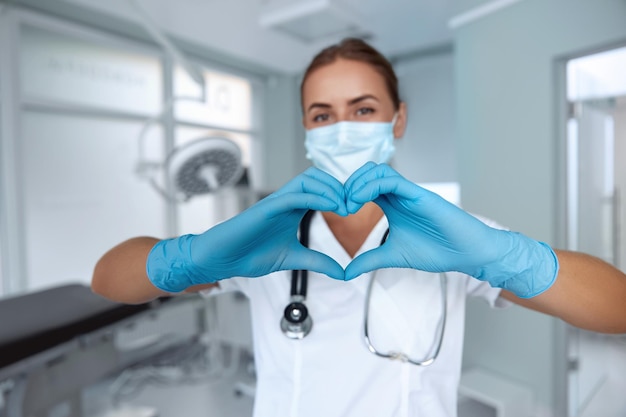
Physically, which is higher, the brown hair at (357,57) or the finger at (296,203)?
the brown hair at (357,57)

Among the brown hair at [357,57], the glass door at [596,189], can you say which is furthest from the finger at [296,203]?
the glass door at [596,189]

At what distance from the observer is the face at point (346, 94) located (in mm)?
761

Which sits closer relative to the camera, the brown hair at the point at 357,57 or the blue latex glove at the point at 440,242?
the blue latex glove at the point at 440,242

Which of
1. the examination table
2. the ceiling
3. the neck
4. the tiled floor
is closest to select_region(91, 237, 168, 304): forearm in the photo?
the neck

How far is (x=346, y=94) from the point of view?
0.76 meters

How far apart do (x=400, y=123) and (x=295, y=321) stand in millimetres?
509

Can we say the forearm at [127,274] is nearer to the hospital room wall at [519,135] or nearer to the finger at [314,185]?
the finger at [314,185]

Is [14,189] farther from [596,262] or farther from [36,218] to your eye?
[596,262]

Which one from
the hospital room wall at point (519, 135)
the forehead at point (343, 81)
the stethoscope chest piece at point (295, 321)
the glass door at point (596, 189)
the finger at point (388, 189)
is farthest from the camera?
the hospital room wall at point (519, 135)

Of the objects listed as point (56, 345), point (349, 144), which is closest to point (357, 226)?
point (349, 144)

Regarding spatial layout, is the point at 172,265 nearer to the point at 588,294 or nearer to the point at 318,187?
the point at 318,187

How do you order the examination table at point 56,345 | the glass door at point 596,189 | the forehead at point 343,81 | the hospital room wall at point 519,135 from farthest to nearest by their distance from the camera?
the hospital room wall at point 519,135, the glass door at point 596,189, the examination table at point 56,345, the forehead at point 343,81

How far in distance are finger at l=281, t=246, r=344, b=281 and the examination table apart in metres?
0.91

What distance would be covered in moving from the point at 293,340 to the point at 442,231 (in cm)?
33
